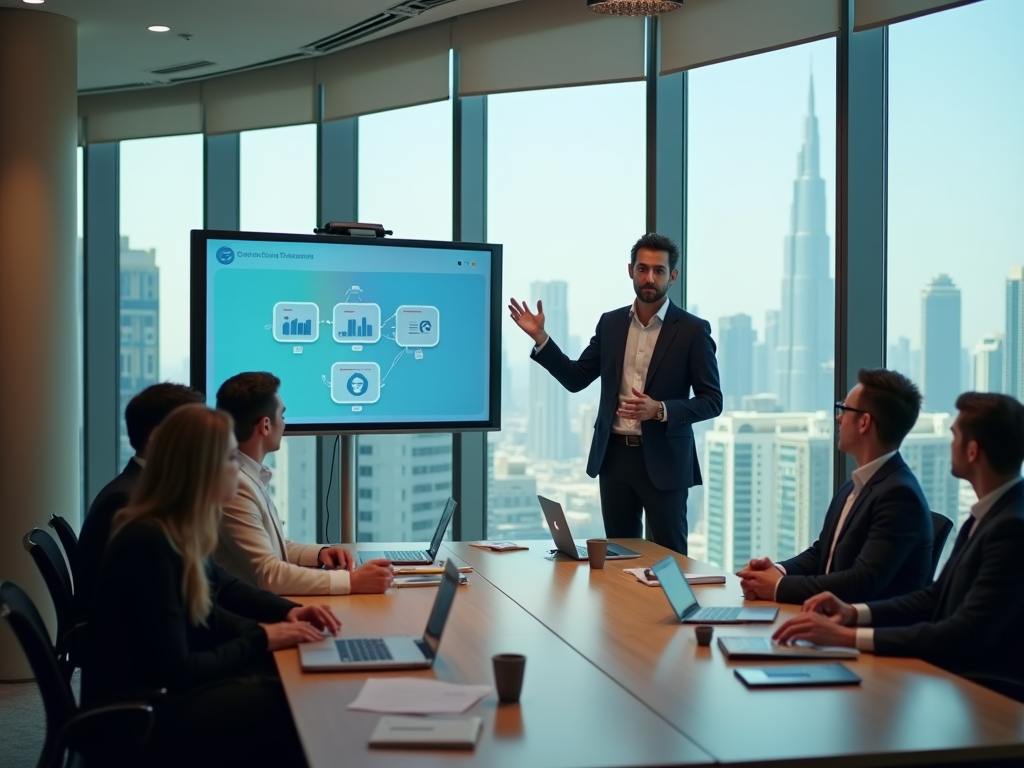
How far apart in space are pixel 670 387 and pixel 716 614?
215 centimetres

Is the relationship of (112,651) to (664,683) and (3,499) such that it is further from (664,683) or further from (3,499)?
(3,499)

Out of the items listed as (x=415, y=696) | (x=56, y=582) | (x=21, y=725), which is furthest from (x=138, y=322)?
(x=415, y=696)

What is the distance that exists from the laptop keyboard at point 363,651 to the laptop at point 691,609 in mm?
776

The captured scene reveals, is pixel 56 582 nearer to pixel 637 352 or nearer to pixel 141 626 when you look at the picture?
pixel 141 626

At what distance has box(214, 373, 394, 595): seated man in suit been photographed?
347 centimetres

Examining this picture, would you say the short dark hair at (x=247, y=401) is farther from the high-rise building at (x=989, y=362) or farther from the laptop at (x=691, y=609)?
the high-rise building at (x=989, y=362)

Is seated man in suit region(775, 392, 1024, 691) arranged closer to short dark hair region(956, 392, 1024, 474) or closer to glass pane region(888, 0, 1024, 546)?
short dark hair region(956, 392, 1024, 474)

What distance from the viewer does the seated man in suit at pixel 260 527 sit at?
347 cm

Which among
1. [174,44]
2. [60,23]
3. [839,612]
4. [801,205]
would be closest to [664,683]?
[839,612]

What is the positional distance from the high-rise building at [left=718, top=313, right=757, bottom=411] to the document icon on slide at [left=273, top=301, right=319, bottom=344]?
210cm

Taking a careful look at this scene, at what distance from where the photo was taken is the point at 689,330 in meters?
5.19

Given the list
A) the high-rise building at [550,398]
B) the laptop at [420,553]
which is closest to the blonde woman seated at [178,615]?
the laptop at [420,553]

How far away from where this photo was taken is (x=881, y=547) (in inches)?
125

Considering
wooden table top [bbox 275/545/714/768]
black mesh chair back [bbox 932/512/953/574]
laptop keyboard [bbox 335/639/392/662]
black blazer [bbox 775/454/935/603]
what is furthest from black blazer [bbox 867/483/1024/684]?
laptop keyboard [bbox 335/639/392/662]
